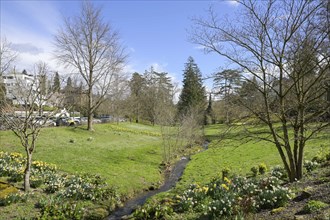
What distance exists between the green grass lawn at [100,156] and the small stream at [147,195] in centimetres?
59

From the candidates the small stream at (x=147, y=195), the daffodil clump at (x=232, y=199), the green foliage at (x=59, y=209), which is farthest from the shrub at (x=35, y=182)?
the daffodil clump at (x=232, y=199)

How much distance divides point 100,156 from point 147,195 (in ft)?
19.9

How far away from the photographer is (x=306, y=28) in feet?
24.2

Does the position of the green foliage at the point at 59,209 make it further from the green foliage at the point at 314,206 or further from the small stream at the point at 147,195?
the green foliage at the point at 314,206

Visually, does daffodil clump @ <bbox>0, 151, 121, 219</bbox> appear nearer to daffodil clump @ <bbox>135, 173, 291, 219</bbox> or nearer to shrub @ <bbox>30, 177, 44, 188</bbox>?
shrub @ <bbox>30, 177, 44, 188</bbox>

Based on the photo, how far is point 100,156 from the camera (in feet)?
56.5

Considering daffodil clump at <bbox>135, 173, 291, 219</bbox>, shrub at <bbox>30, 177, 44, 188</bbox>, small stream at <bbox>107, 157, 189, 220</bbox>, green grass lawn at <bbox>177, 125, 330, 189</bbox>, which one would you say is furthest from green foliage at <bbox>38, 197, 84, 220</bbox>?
green grass lawn at <bbox>177, 125, 330, 189</bbox>

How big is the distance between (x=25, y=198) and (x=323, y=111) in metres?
9.99

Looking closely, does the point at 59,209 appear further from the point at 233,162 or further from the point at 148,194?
the point at 233,162

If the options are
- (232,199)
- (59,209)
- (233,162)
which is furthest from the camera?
(233,162)

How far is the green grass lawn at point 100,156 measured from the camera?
1363 cm

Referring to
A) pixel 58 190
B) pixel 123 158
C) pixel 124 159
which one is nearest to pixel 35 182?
pixel 58 190

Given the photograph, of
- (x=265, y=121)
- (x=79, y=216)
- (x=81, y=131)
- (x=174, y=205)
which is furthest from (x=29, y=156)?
(x=81, y=131)

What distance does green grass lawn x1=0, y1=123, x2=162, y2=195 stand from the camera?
44.7 ft
